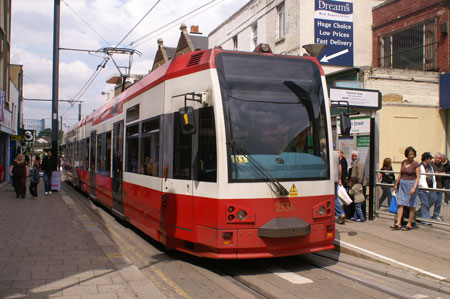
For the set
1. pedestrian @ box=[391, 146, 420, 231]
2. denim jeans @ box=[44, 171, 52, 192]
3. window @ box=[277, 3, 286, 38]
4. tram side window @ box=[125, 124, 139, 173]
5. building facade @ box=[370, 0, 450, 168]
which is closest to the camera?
tram side window @ box=[125, 124, 139, 173]

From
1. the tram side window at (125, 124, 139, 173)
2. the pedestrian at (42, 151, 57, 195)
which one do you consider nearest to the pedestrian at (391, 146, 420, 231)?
the tram side window at (125, 124, 139, 173)

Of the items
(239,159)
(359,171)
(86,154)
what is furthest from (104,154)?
(239,159)

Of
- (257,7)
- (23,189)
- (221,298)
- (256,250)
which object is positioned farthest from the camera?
(257,7)

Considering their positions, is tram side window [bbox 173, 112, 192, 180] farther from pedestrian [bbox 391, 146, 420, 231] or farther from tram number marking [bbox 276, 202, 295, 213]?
pedestrian [bbox 391, 146, 420, 231]

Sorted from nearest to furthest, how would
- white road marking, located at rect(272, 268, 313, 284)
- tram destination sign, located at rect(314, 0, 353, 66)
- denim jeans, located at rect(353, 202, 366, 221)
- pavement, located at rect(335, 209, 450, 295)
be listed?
white road marking, located at rect(272, 268, 313, 284) → pavement, located at rect(335, 209, 450, 295) → denim jeans, located at rect(353, 202, 366, 221) → tram destination sign, located at rect(314, 0, 353, 66)

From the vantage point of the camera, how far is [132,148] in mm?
9281

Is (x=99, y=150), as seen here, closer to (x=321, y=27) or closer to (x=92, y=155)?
(x=92, y=155)

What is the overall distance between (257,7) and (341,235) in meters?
17.6

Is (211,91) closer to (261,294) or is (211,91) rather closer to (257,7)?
(261,294)

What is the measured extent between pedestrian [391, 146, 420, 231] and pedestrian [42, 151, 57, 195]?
533 inches

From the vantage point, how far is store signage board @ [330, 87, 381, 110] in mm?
10305

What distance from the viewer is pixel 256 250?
614cm

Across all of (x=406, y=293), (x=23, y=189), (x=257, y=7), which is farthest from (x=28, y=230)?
(x=257, y=7)

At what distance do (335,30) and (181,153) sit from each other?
51.7 ft
